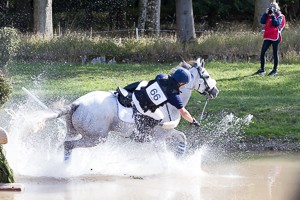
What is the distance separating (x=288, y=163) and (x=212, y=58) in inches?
474

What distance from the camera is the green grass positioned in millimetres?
14312

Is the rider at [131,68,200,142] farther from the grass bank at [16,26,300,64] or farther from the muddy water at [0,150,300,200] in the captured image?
the grass bank at [16,26,300,64]

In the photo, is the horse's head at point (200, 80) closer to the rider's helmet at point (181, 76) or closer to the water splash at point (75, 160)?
the rider's helmet at point (181, 76)

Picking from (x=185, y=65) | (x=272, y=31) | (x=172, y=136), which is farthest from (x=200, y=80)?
(x=272, y=31)

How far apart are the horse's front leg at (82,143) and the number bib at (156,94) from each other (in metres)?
0.82

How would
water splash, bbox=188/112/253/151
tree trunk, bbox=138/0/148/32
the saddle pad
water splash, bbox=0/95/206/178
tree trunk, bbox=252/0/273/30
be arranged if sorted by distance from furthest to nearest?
1. tree trunk, bbox=138/0/148/32
2. tree trunk, bbox=252/0/273/30
3. water splash, bbox=188/112/253/151
4. water splash, bbox=0/95/206/178
5. the saddle pad

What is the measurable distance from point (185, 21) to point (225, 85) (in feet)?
33.2

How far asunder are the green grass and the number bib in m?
3.65

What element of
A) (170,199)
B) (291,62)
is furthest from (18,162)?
(291,62)

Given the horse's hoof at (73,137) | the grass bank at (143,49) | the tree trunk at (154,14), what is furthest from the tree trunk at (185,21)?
the horse's hoof at (73,137)

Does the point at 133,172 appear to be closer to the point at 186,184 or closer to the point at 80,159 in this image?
the point at 80,159

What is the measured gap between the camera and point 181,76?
33.9 ft

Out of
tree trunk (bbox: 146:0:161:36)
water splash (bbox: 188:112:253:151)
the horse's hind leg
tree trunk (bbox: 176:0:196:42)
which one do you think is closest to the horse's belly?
the horse's hind leg

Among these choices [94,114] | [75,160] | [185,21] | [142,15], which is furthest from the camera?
[142,15]
